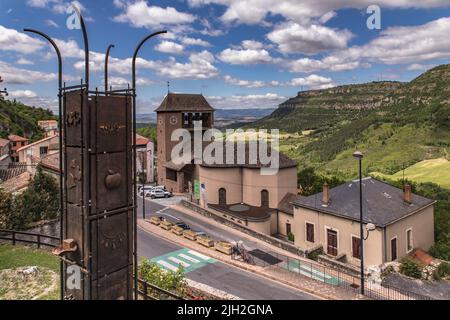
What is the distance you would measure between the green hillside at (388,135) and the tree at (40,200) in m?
54.5

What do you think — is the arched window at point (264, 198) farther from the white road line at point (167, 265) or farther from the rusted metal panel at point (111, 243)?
the rusted metal panel at point (111, 243)

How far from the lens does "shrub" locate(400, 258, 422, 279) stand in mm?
22373

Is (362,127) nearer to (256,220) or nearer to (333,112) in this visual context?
(333,112)

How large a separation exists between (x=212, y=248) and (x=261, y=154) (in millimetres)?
13622

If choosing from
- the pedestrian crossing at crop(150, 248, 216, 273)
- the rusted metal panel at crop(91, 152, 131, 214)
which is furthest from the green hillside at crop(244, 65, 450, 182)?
the rusted metal panel at crop(91, 152, 131, 214)

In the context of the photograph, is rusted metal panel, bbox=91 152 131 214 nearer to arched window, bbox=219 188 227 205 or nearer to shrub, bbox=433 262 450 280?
shrub, bbox=433 262 450 280

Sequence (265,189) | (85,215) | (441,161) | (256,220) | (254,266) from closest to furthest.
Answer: (85,215) → (254,266) → (256,220) → (265,189) → (441,161)

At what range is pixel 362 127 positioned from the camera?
108 m

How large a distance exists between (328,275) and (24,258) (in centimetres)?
1789

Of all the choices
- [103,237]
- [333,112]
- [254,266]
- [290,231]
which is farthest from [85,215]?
[333,112]

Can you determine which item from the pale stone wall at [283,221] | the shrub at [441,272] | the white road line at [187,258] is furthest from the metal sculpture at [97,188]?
the pale stone wall at [283,221]

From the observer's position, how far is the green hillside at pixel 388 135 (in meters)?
79.1

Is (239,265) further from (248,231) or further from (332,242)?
(332,242)

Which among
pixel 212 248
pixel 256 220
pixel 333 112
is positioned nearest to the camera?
pixel 212 248
